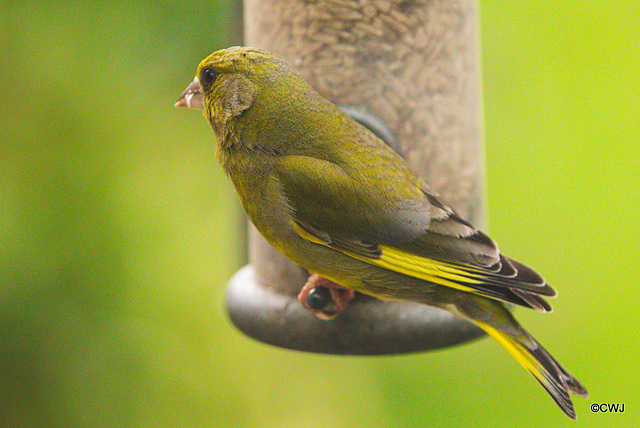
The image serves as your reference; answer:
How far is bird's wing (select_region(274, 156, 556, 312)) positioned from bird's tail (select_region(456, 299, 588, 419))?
0.21 m

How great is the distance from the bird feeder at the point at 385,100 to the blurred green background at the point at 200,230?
0.83 metres

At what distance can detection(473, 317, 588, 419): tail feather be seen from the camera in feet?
8.37

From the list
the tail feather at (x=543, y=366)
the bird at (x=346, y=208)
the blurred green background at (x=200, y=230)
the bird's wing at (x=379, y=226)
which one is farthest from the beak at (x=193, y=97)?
the tail feather at (x=543, y=366)

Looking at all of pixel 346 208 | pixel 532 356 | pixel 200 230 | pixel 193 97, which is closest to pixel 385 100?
pixel 346 208

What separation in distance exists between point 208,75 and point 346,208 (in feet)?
2.26

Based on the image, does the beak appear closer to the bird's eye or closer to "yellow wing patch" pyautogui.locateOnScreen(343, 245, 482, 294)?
the bird's eye

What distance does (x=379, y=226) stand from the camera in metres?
2.57

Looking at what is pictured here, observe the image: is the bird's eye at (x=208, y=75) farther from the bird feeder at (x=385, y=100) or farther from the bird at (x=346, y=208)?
the bird feeder at (x=385, y=100)

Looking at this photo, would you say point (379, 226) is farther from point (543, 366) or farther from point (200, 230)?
point (200, 230)

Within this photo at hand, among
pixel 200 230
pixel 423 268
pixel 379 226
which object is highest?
pixel 379 226

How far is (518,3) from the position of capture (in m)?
4.10

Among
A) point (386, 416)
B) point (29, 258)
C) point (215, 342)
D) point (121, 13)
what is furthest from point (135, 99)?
point (386, 416)

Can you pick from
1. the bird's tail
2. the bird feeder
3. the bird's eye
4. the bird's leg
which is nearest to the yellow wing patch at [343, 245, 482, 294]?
the bird's tail

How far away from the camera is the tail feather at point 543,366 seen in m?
2.55
